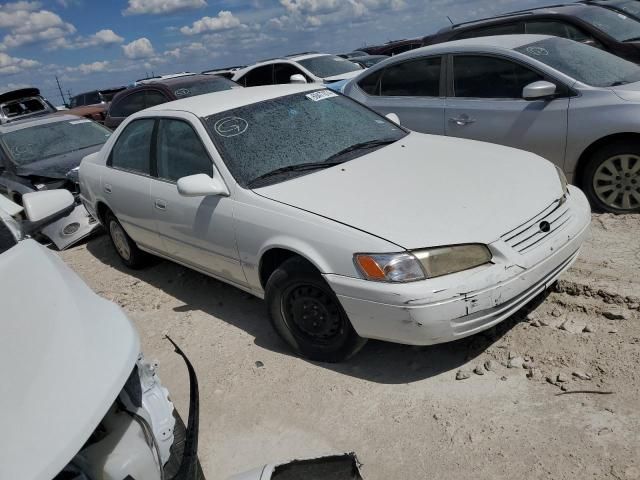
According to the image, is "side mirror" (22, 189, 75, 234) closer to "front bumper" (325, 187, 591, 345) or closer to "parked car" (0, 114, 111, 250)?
"front bumper" (325, 187, 591, 345)

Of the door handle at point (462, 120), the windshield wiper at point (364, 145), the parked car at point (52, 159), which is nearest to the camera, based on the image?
the windshield wiper at point (364, 145)

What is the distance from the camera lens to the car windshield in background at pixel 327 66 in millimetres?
11945

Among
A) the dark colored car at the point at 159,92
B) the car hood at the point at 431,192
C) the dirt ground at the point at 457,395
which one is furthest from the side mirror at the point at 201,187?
the dark colored car at the point at 159,92

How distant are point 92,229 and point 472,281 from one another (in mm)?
5451

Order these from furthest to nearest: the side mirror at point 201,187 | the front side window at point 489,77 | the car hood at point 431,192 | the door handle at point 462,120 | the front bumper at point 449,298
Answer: the door handle at point 462,120, the front side window at point 489,77, the side mirror at point 201,187, the car hood at point 431,192, the front bumper at point 449,298

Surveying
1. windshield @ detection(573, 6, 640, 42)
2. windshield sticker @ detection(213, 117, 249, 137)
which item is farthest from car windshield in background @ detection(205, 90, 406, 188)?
windshield @ detection(573, 6, 640, 42)

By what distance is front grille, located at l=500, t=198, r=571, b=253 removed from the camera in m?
3.16

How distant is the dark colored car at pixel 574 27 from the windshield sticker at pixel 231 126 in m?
4.91

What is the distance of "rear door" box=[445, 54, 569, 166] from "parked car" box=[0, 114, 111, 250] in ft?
14.8

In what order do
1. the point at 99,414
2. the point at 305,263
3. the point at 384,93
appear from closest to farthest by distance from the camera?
the point at 99,414 < the point at 305,263 < the point at 384,93

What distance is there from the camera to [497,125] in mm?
5582

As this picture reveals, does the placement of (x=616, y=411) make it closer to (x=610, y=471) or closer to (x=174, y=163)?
(x=610, y=471)

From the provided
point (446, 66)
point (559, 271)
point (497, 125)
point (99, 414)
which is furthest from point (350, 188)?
point (446, 66)

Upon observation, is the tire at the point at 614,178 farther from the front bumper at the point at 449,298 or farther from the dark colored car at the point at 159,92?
the dark colored car at the point at 159,92
